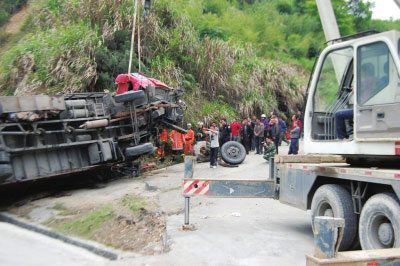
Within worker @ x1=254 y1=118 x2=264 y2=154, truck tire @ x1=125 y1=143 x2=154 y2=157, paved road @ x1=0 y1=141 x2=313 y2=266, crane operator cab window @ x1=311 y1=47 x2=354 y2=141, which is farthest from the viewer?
worker @ x1=254 y1=118 x2=264 y2=154

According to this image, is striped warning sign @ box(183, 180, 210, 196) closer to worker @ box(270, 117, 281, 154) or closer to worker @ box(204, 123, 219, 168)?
worker @ box(204, 123, 219, 168)

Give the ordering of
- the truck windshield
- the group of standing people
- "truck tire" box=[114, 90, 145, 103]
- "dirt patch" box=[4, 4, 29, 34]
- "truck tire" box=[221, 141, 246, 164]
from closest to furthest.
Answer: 1. the truck windshield
2. "truck tire" box=[114, 90, 145, 103]
3. the group of standing people
4. "truck tire" box=[221, 141, 246, 164]
5. "dirt patch" box=[4, 4, 29, 34]

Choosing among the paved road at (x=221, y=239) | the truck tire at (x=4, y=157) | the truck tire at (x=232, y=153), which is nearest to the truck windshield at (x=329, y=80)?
the paved road at (x=221, y=239)

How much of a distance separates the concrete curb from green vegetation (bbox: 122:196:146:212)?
→ 5.32ft

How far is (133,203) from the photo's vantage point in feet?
32.4

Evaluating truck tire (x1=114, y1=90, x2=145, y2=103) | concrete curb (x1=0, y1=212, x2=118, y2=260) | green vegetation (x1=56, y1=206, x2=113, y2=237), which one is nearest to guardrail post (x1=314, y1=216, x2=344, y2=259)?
concrete curb (x1=0, y1=212, x2=118, y2=260)

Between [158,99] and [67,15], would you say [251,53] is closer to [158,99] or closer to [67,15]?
[67,15]

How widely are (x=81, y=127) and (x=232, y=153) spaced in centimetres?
548

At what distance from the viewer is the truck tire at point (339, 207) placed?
6305 mm

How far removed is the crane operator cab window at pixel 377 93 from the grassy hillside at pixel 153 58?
12.6 meters

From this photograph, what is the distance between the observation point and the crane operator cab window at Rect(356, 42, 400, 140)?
5523mm

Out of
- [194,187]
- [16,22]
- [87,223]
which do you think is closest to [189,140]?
[87,223]

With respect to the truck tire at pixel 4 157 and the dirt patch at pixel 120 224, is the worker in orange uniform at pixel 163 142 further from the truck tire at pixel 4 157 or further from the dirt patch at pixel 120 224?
the truck tire at pixel 4 157

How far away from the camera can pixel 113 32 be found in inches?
741
